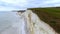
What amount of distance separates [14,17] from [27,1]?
0.37 m

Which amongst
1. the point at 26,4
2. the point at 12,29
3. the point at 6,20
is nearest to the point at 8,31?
the point at 12,29

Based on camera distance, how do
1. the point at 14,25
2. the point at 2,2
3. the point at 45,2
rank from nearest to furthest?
1. the point at 14,25
2. the point at 45,2
3. the point at 2,2

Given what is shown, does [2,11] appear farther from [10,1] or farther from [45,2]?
[45,2]

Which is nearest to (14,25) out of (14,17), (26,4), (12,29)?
(12,29)

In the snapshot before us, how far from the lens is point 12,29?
6.97 feet

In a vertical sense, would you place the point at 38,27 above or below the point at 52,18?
below

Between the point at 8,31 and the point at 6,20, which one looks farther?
the point at 6,20

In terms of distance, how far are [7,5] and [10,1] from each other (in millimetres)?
100

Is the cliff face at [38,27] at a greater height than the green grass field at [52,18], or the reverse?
the green grass field at [52,18]

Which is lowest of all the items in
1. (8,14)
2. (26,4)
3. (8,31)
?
(8,31)

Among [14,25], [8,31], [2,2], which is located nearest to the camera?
[8,31]

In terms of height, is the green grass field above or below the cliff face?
above

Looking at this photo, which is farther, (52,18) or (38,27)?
(38,27)

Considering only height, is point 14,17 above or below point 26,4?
below
